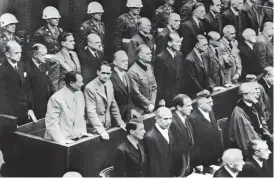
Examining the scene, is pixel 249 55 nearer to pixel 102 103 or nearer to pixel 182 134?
pixel 182 134

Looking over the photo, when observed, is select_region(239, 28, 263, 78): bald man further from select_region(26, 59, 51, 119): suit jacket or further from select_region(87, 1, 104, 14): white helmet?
select_region(26, 59, 51, 119): suit jacket

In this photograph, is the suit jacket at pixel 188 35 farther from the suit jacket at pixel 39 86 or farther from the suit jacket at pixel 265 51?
the suit jacket at pixel 39 86

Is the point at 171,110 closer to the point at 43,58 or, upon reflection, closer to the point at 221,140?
the point at 221,140

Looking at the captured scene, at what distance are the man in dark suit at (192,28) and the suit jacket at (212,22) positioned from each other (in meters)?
0.06

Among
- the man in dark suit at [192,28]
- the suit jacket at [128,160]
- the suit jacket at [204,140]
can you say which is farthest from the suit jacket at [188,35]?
the suit jacket at [128,160]

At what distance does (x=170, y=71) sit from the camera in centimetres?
745

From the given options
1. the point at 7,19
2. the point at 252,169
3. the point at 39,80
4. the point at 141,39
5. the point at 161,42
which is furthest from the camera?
the point at 161,42

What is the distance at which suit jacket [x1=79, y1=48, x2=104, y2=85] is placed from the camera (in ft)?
23.5

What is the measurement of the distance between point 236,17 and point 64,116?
240 centimetres

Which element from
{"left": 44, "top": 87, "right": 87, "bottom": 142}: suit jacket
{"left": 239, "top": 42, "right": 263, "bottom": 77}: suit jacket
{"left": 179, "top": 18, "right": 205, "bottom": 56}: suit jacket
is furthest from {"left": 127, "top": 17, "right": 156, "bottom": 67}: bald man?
{"left": 239, "top": 42, "right": 263, "bottom": 77}: suit jacket

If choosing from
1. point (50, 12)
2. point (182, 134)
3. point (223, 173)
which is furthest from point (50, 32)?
point (223, 173)

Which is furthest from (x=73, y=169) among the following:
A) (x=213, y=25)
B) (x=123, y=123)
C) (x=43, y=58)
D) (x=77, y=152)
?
(x=213, y=25)

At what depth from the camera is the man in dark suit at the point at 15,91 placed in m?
7.07

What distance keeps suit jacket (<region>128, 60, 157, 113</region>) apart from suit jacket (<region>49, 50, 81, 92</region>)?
668 millimetres
